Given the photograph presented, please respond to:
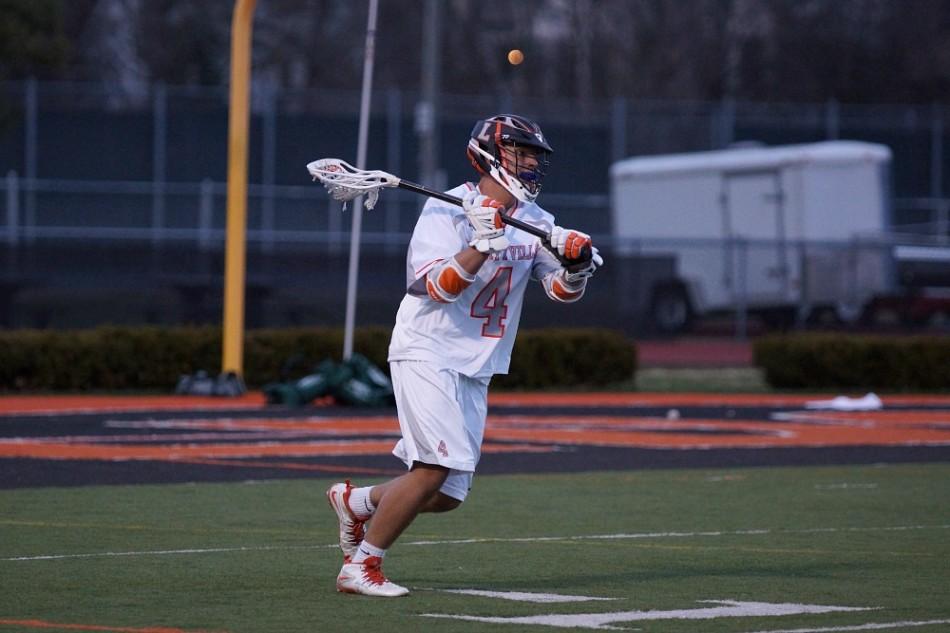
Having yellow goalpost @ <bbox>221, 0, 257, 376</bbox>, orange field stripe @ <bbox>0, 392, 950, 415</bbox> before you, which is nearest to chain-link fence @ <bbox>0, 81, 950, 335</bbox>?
orange field stripe @ <bbox>0, 392, 950, 415</bbox>

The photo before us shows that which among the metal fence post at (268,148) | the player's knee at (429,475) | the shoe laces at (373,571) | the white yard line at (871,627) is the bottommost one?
the white yard line at (871,627)

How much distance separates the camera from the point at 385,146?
1586 inches

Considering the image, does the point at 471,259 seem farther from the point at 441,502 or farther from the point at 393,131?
the point at 393,131

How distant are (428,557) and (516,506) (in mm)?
2518

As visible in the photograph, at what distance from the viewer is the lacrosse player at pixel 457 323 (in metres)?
7.49

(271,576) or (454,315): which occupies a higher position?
(454,315)

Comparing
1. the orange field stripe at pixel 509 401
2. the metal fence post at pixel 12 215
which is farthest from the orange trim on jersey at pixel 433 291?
the metal fence post at pixel 12 215

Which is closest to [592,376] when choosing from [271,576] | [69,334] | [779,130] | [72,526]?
[69,334]

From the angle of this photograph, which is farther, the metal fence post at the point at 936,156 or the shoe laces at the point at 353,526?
the metal fence post at the point at 936,156

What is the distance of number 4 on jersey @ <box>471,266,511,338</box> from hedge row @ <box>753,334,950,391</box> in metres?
17.1

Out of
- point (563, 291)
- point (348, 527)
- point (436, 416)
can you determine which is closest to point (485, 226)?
point (563, 291)

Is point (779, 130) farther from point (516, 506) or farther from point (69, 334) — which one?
point (516, 506)

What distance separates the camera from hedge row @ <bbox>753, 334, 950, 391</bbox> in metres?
24.5

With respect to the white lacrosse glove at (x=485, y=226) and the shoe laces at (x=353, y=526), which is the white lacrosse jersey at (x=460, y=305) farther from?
the shoe laces at (x=353, y=526)
